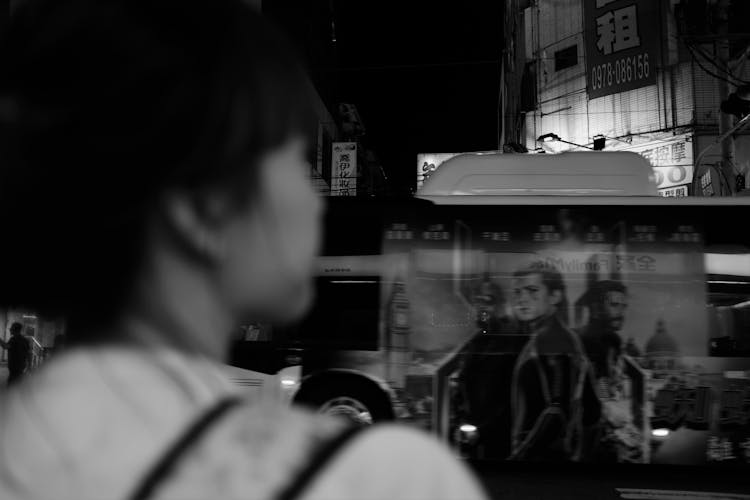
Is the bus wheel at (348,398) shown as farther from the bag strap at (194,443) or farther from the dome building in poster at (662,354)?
the bag strap at (194,443)

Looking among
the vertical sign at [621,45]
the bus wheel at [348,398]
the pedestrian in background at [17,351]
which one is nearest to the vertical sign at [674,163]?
the vertical sign at [621,45]

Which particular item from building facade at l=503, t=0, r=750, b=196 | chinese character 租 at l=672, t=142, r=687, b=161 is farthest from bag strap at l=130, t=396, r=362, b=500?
chinese character 租 at l=672, t=142, r=687, b=161

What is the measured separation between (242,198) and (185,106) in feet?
0.31

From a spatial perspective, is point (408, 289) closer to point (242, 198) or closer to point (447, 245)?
point (447, 245)

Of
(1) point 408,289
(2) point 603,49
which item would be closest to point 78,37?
(1) point 408,289

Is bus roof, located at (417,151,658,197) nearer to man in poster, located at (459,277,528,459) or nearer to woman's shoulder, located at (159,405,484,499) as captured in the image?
man in poster, located at (459,277,528,459)

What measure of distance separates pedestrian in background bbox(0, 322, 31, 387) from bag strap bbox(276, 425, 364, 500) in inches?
432

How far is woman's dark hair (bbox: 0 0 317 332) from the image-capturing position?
55 centimetres

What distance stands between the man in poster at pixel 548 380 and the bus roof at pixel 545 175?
1049mm

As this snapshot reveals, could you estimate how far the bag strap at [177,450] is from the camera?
477 millimetres

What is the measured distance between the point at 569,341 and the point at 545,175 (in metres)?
1.80

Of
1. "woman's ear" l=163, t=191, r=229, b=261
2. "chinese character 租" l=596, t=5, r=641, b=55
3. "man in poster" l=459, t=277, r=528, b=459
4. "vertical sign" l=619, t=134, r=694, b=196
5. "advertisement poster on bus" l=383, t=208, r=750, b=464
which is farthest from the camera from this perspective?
"vertical sign" l=619, t=134, r=694, b=196

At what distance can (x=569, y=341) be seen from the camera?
19.1 feet

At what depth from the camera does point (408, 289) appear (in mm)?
6031
